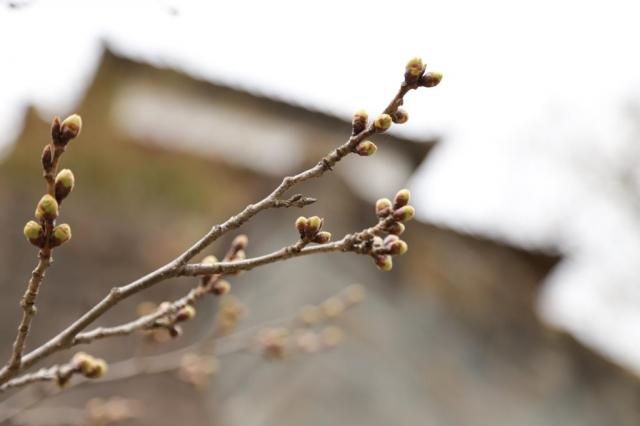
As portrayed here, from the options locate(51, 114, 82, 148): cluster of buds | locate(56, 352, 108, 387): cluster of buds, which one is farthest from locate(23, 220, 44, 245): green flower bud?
locate(56, 352, 108, 387): cluster of buds

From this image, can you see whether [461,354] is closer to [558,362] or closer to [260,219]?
[558,362]

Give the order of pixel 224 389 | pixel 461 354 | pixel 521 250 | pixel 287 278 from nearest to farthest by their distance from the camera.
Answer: pixel 224 389 → pixel 287 278 → pixel 461 354 → pixel 521 250

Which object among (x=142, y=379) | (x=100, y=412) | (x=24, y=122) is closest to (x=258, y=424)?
(x=142, y=379)

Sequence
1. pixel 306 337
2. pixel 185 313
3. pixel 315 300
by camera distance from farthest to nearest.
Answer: pixel 315 300, pixel 306 337, pixel 185 313

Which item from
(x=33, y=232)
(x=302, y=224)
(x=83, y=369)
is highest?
(x=302, y=224)

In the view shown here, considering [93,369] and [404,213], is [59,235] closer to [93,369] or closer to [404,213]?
[93,369]

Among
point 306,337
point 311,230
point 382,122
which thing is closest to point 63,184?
point 311,230

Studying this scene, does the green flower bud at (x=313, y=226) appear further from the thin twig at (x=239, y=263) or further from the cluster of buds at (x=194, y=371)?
the cluster of buds at (x=194, y=371)
